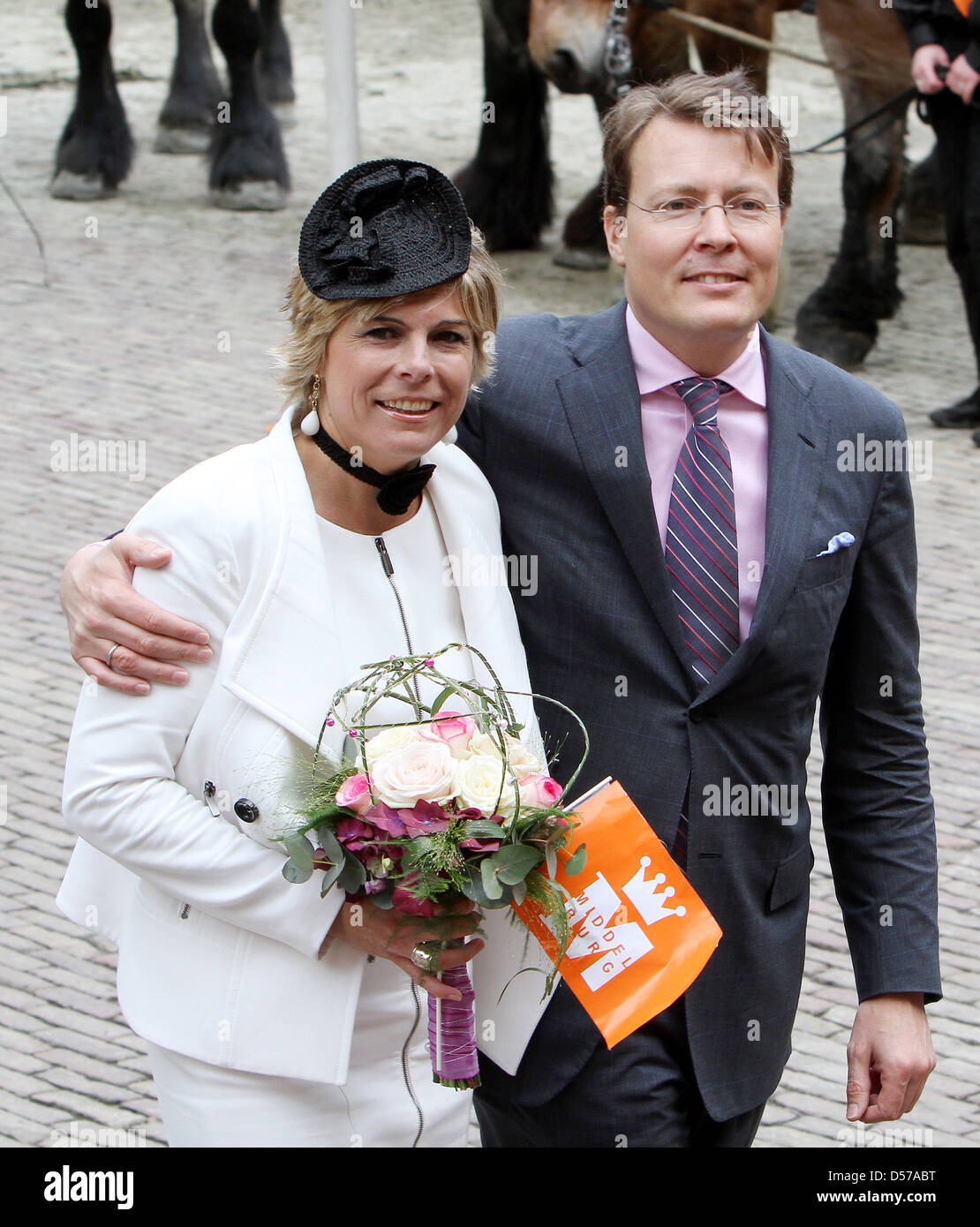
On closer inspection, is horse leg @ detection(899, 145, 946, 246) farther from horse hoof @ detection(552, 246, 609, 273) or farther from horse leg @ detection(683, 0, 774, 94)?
horse leg @ detection(683, 0, 774, 94)

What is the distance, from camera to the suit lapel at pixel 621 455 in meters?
2.83

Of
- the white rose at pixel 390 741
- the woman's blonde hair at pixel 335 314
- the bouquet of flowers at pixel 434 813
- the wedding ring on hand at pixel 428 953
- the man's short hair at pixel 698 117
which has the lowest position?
the wedding ring on hand at pixel 428 953

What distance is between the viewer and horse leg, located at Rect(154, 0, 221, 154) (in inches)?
551

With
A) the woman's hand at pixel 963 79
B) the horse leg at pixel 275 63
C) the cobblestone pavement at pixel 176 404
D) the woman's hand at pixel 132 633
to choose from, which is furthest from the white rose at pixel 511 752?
the horse leg at pixel 275 63

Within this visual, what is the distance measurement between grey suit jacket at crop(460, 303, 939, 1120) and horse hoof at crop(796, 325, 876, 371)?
6854 millimetres

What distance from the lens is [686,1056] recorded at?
2.90m

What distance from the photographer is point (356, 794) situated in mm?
2348

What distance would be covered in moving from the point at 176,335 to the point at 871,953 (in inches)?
314

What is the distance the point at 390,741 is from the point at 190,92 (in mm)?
12699

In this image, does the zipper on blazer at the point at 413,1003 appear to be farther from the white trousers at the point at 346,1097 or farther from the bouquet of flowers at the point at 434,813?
the bouquet of flowers at the point at 434,813

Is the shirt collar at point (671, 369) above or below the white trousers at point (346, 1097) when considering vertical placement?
above

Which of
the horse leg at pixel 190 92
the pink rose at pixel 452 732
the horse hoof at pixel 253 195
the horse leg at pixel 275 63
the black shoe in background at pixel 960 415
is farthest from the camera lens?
the horse leg at pixel 275 63

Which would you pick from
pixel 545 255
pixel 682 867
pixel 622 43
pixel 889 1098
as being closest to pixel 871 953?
pixel 889 1098

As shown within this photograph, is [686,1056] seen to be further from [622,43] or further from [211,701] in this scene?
[622,43]
